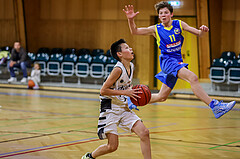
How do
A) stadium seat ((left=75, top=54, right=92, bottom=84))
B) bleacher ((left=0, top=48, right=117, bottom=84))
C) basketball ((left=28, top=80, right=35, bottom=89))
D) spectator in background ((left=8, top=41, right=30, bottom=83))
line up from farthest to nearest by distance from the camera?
spectator in background ((left=8, top=41, right=30, bottom=83)), stadium seat ((left=75, top=54, right=92, bottom=84)), bleacher ((left=0, top=48, right=117, bottom=84)), basketball ((left=28, top=80, right=35, bottom=89))

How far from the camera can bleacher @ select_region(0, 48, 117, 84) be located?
43.1 ft

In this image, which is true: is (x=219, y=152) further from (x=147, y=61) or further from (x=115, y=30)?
(x=115, y=30)

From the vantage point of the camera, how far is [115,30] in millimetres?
14891

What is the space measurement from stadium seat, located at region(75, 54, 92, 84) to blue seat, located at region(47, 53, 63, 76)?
0.68m

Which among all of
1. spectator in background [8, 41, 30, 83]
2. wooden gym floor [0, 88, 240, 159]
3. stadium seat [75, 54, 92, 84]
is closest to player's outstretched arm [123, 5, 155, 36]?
wooden gym floor [0, 88, 240, 159]

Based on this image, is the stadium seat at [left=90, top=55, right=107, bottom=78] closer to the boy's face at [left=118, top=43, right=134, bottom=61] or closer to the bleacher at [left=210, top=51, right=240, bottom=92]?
the bleacher at [left=210, top=51, right=240, bottom=92]

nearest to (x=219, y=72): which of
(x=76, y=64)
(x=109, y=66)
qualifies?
(x=109, y=66)

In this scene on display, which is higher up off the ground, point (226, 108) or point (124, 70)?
point (124, 70)

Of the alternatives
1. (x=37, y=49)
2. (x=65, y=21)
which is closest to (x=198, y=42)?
(x=65, y=21)


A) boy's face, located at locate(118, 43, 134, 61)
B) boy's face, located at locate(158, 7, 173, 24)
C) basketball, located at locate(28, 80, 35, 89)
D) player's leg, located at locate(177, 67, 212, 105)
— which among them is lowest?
basketball, located at locate(28, 80, 35, 89)

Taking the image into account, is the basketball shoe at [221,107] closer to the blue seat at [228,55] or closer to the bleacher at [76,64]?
the bleacher at [76,64]

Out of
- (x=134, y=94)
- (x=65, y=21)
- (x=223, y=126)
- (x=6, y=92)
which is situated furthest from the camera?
(x=65, y=21)

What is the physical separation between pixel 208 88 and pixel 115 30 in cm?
414

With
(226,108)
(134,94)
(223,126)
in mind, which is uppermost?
(134,94)
